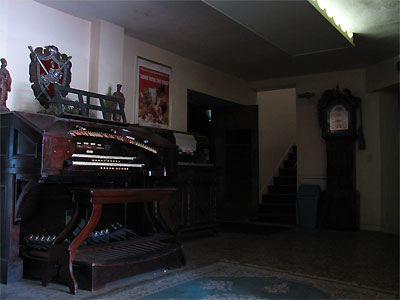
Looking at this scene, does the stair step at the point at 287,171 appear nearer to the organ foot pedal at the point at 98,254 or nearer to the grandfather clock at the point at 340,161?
the grandfather clock at the point at 340,161

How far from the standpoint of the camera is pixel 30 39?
4.39 metres

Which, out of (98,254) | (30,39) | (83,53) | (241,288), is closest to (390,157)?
(241,288)

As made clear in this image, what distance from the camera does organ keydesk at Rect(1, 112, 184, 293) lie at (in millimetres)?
3059

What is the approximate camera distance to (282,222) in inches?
315

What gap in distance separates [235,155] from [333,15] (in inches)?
150

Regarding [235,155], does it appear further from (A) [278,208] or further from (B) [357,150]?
(B) [357,150]

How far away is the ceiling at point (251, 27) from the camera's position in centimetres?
423

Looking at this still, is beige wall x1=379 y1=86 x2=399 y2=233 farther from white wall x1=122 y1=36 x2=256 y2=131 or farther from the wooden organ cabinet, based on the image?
the wooden organ cabinet

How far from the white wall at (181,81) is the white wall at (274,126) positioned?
1.55m

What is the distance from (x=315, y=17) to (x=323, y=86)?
143 inches

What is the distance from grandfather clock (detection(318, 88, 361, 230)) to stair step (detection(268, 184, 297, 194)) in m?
1.68

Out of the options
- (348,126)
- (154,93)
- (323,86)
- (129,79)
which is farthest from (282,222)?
(129,79)

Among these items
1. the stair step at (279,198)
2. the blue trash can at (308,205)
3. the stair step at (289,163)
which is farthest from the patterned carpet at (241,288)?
the stair step at (289,163)

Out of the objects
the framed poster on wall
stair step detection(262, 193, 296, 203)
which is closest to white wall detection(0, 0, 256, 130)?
the framed poster on wall
